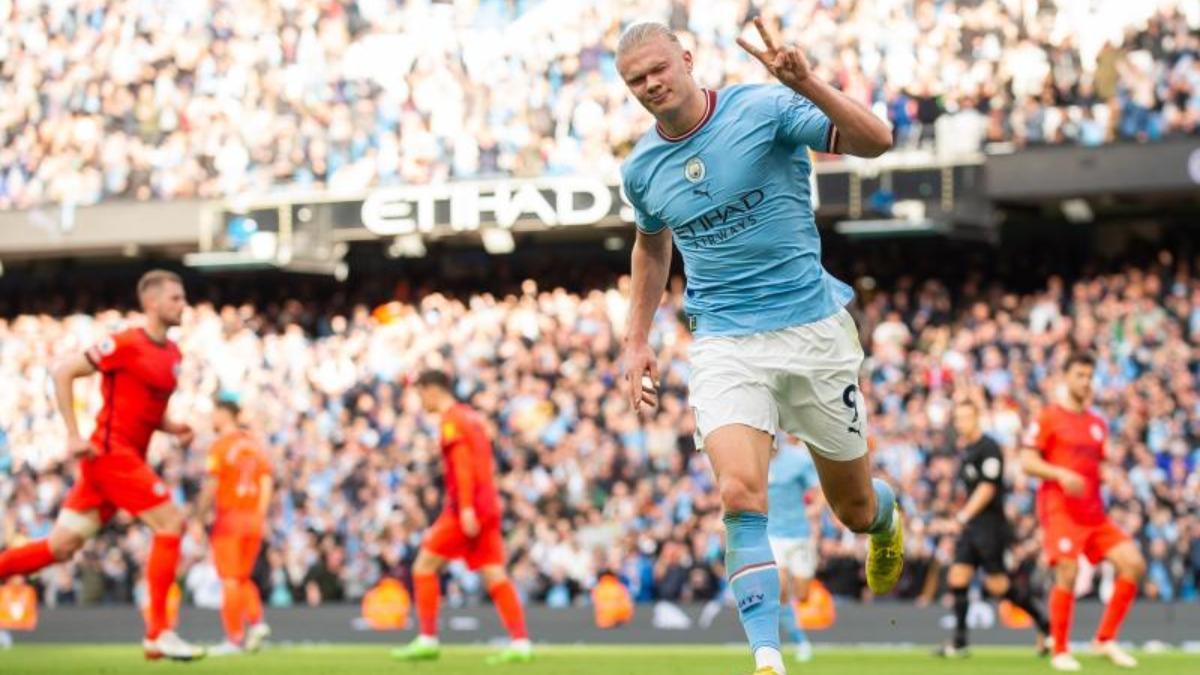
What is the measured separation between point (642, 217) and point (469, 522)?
229 inches

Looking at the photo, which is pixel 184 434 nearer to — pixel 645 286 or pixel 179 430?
pixel 179 430

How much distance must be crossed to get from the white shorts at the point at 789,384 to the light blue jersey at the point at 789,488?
22.4ft

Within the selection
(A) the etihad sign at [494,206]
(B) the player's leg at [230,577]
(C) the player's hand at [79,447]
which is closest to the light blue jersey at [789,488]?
(B) the player's leg at [230,577]

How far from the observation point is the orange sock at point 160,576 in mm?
12266

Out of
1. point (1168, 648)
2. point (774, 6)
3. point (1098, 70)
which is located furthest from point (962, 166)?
point (1168, 648)

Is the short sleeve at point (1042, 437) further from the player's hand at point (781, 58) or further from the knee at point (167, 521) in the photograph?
the player's hand at point (781, 58)

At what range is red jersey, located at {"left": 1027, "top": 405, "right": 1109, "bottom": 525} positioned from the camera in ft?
42.5

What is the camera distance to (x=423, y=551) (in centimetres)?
1395

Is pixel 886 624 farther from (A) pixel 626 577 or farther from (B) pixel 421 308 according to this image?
(B) pixel 421 308

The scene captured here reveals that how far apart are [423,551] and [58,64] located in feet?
60.4

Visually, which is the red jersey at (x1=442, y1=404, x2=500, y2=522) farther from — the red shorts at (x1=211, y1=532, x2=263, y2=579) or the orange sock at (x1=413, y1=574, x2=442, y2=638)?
the red shorts at (x1=211, y1=532, x2=263, y2=579)

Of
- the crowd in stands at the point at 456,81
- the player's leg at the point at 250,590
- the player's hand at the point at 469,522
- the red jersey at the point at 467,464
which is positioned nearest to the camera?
the player's hand at the point at 469,522

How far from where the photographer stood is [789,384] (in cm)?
760

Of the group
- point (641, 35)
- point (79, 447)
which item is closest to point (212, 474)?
point (79, 447)
